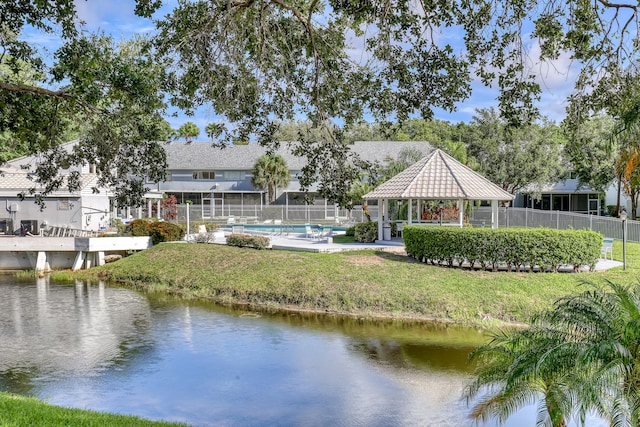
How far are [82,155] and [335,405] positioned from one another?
746 cm

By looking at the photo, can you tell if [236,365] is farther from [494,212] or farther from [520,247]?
[494,212]

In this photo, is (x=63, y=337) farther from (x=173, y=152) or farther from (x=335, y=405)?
(x=173, y=152)

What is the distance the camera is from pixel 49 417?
8.84 metres

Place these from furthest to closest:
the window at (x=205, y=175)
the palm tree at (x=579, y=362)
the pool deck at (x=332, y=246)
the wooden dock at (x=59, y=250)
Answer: the window at (x=205, y=175) < the wooden dock at (x=59, y=250) < the pool deck at (x=332, y=246) < the palm tree at (x=579, y=362)

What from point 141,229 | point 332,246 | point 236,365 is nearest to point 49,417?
point 236,365

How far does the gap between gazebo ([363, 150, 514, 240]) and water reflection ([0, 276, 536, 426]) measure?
31.5 ft

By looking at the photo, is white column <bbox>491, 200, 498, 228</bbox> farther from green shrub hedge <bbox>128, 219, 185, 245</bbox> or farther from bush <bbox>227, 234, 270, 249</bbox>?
green shrub hedge <bbox>128, 219, 185, 245</bbox>

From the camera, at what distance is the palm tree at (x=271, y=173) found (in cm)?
5322

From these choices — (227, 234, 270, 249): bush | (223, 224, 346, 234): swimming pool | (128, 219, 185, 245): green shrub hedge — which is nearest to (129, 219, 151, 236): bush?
(128, 219, 185, 245): green shrub hedge

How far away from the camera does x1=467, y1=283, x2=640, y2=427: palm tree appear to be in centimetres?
823

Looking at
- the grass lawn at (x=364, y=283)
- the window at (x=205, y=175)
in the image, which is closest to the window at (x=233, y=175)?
the window at (x=205, y=175)

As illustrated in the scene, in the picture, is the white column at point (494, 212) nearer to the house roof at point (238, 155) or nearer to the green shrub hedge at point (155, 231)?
the green shrub hedge at point (155, 231)

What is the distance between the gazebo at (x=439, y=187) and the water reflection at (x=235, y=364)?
9604 millimetres

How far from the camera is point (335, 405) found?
41.8ft
